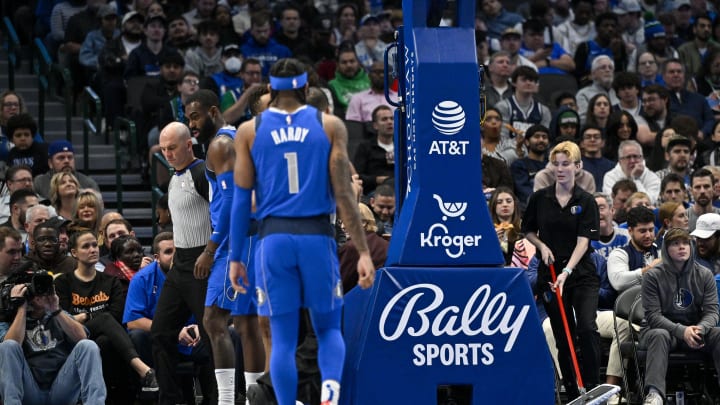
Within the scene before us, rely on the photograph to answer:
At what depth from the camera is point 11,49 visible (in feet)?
58.9

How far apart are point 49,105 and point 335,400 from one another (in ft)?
34.6

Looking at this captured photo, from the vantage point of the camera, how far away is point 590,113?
644 inches

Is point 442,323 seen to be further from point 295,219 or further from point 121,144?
point 121,144

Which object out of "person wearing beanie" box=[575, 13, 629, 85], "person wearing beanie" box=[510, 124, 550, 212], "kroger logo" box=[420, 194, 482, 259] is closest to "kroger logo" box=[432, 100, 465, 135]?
"kroger logo" box=[420, 194, 482, 259]

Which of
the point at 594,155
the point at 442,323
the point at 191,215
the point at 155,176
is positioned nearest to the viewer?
the point at 442,323

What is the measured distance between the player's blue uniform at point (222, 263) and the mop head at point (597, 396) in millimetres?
2326

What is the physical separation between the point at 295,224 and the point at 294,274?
30 cm

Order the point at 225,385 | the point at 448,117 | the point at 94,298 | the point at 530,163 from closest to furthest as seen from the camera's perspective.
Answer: the point at 448,117 < the point at 225,385 < the point at 94,298 < the point at 530,163

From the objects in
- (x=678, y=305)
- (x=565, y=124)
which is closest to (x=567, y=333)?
(x=678, y=305)

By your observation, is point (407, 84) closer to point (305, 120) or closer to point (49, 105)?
point (305, 120)

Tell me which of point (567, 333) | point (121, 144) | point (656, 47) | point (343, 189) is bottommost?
point (567, 333)

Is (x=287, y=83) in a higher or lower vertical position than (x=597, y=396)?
higher

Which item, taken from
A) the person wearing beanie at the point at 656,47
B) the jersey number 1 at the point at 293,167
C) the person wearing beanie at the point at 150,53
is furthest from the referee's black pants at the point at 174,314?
the person wearing beanie at the point at 656,47

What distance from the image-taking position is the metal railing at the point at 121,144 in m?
15.3
